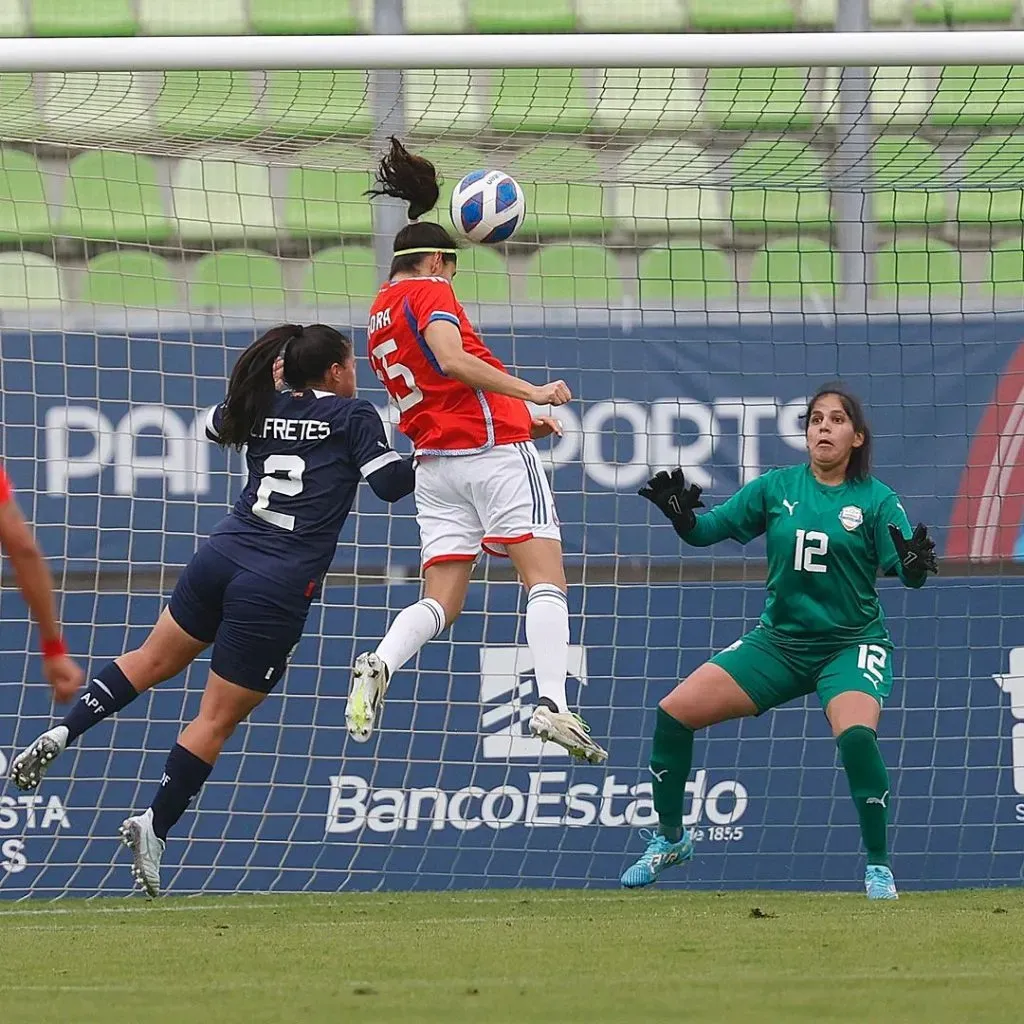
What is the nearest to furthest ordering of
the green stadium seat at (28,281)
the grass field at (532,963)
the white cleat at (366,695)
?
the grass field at (532,963)
the white cleat at (366,695)
the green stadium seat at (28,281)

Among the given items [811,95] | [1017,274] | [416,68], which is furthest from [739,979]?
[1017,274]

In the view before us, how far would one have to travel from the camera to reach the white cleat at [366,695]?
5.18m

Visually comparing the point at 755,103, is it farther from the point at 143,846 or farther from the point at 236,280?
the point at 143,846

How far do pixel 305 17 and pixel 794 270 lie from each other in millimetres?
3119

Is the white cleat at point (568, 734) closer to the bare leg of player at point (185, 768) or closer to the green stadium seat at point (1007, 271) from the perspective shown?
the bare leg of player at point (185, 768)

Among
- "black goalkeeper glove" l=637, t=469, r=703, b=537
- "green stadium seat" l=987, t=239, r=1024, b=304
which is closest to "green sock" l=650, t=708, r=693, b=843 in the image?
"black goalkeeper glove" l=637, t=469, r=703, b=537

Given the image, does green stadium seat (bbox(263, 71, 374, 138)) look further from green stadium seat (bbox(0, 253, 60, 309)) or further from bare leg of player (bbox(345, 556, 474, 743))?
bare leg of player (bbox(345, 556, 474, 743))

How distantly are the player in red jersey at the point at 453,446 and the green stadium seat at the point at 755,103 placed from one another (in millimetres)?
1923

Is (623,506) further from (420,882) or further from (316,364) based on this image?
(316,364)

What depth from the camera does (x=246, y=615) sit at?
5.62 m

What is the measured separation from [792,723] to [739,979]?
13.1 ft

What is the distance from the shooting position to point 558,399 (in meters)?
5.37

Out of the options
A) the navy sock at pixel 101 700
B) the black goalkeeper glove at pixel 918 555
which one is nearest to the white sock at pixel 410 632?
the navy sock at pixel 101 700

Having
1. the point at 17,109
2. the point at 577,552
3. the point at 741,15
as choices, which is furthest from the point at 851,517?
the point at 741,15
